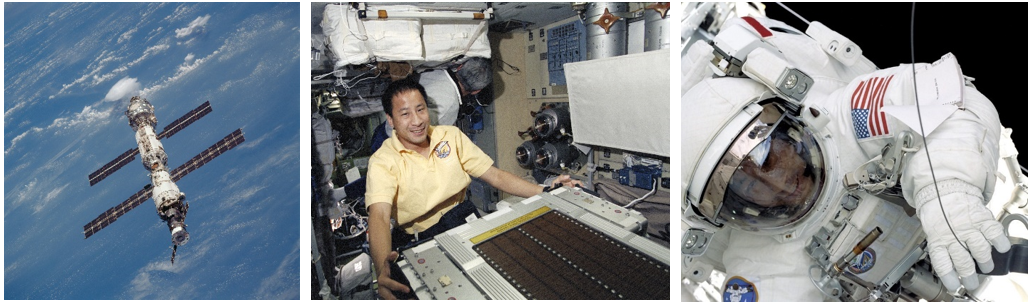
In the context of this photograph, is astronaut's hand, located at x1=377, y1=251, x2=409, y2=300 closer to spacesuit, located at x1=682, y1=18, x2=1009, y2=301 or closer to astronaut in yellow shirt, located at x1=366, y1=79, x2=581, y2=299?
astronaut in yellow shirt, located at x1=366, y1=79, x2=581, y2=299

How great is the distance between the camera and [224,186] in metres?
1.96

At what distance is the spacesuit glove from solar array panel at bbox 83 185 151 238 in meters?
2.56

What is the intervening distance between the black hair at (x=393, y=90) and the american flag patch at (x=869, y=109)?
145cm

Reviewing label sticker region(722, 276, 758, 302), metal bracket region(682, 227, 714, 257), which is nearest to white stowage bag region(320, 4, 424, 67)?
metal bracket region(682, 227, 714, 257)

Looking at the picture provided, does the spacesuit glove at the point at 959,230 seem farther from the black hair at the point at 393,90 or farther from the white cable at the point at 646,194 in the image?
the black hair at the point at 393,90

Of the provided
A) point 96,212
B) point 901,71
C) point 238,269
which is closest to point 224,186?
point 238,269

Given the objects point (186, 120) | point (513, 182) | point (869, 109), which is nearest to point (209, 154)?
point (186, 120)

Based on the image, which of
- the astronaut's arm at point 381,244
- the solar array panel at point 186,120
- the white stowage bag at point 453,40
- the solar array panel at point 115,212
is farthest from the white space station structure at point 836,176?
the solar array panel at point 115,212

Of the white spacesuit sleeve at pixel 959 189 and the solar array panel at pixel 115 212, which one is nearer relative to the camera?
the white spacesuit sleeve at pixel 959 189

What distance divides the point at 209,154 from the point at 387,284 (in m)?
0.84

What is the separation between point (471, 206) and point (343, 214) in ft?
1.56

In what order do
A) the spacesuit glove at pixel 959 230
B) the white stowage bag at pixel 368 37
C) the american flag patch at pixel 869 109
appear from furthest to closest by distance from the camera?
the white stowage bag at pixel 368 37 → the american flag patch at pixel 869 109 → the spacesuit glove at pixel 959 230

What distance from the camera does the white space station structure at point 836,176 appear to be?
54.7 inches

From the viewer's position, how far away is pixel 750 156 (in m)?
1.57
